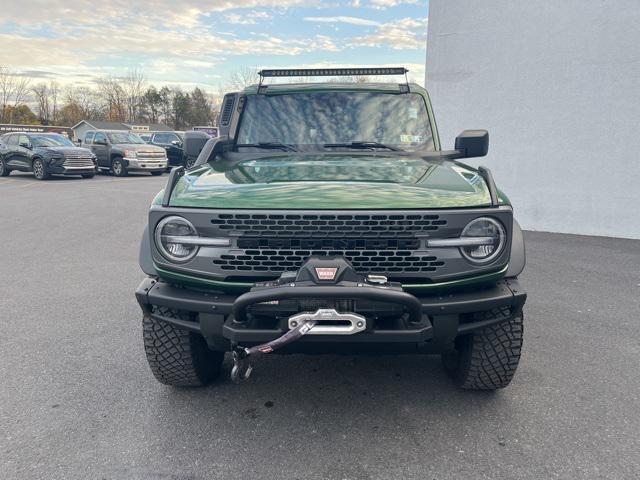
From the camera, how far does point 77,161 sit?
17688 millimetres

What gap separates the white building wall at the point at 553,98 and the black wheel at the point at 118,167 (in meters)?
14.5

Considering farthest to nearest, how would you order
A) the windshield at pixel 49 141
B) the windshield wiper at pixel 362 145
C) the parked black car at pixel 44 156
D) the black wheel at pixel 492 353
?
the windshield at pixel 49 141 < the parked black car at pixel 44 156 < the windshield wiper at pixel 362 145 < the black wheel at pixel 492 353

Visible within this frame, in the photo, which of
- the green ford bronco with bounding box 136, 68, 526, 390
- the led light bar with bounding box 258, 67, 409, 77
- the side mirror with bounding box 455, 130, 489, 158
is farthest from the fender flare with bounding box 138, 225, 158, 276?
the side mirror with bounding box 455, 130, 489, 158

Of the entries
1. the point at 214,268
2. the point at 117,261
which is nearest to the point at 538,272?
the point at 214,268

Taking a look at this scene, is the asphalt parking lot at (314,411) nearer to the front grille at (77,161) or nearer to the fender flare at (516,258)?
the fender flare at (516,258)

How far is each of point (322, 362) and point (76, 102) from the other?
102042 millimetres

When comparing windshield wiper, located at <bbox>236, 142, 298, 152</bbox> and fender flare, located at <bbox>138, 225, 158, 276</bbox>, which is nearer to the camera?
fender flare, located at <bbox>138, 225, 158, 276</bbox>

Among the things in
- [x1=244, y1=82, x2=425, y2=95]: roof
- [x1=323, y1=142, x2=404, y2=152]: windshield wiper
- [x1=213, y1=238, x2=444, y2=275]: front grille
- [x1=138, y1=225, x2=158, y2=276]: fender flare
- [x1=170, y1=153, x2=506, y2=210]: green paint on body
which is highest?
[x1=244, y1=82, x2=425, y2=95]: roof

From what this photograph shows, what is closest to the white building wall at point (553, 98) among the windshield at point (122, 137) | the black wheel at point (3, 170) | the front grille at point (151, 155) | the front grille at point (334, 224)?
the front grille at point (334, 224)

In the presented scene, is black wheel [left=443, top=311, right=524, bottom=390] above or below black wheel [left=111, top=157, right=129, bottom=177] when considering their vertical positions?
below

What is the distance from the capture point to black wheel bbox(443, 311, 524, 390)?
Answer: 9.06 ft

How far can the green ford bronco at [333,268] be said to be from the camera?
7.56ft

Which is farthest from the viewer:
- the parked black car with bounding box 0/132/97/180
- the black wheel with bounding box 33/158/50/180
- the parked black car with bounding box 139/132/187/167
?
the parked black car with bounding box 139/132/187/167

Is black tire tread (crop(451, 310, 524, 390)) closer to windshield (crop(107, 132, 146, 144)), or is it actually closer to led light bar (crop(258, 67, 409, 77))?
led light bar (crop(258, 67, 409, 77))
